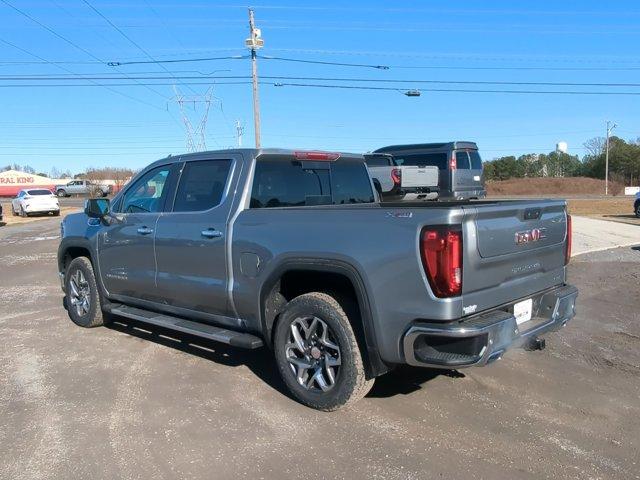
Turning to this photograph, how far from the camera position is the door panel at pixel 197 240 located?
4820mm

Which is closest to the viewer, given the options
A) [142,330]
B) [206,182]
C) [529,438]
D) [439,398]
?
[529,438]

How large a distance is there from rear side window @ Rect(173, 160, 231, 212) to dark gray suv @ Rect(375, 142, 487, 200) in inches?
421

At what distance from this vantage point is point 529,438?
3.76 meters

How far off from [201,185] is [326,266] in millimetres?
1751

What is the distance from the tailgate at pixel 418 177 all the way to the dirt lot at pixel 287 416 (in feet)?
20.7

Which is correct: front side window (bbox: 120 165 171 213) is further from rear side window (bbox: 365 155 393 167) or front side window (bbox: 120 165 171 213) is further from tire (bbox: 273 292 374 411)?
rear side window (bbox: 365 155 393 167)

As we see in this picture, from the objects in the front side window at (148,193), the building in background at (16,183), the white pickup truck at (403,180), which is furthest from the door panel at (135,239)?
the building in background at (16,183)

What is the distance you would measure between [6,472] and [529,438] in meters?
3.22

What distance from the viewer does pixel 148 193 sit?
229 inches

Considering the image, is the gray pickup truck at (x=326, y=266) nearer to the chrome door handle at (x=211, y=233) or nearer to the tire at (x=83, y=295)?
the chrome door handle at (x=211, y=233)

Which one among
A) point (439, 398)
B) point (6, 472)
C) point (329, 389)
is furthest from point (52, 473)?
point (439, 398)

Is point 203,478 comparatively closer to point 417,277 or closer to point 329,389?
point 329,389

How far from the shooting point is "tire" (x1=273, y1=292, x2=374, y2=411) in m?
4.00

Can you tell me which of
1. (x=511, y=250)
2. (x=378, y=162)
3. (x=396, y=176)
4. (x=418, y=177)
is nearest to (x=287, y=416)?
(x=511, y=250)
